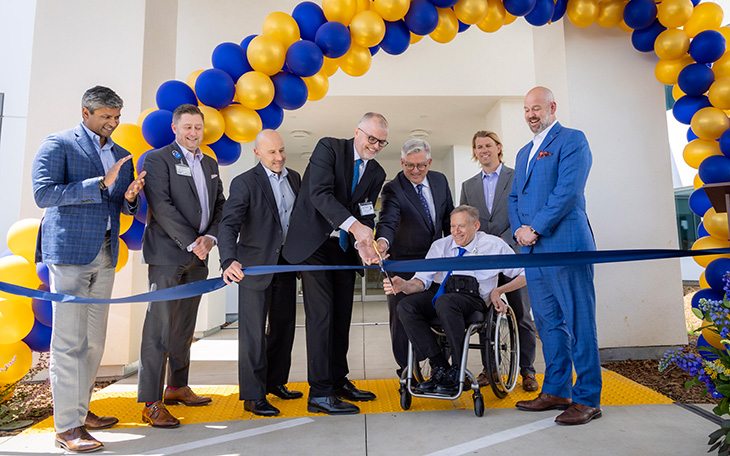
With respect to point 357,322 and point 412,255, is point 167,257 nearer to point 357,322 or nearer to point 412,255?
point 412,255

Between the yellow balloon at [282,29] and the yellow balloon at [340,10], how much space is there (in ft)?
0.81

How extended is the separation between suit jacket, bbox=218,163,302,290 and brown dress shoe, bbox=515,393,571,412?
1.56 meters

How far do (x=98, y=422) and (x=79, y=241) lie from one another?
978mm

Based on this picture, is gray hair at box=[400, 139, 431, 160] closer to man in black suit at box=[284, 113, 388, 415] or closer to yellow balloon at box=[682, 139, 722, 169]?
man in black suit at box=[284, 113, 388, 415]

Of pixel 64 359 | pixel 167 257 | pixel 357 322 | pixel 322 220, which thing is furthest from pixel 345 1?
pixel 357 322

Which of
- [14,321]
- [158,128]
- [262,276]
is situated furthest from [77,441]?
[158,128]

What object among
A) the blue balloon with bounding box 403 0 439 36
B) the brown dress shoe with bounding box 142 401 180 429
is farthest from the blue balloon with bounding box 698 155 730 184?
the brown dress shoe with bounding box 142 401 180 429

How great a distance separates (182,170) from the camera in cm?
270

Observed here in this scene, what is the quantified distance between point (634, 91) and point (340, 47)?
2.46 meters

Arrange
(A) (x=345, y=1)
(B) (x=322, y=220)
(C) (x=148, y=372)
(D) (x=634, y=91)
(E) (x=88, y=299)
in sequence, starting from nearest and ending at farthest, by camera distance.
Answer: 1. (E) (x=88, y=299)
2. (C) (x=148, y=372)
3. (B) (x=322, y=220)
4. (A) (x=345, y=1)
5. (D) (x=634, y=91)

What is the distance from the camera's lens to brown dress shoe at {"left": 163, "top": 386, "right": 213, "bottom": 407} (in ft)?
9.63

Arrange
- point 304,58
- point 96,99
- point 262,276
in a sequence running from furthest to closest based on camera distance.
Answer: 1. point 304,58
2. point 262,276
3. point 96,99

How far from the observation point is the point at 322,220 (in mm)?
2723

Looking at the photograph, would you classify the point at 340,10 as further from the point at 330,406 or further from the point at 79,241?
the point at 330,406
